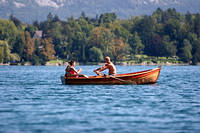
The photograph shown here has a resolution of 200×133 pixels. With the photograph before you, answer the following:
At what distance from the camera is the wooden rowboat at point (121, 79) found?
36.2 metres

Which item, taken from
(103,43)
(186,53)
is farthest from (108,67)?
(103,43)

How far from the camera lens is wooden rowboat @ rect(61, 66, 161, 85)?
3616cm

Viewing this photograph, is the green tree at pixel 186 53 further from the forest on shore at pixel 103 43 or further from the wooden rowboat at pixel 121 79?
the wooden rowboat at pixel 121 79

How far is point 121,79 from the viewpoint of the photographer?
36312mm

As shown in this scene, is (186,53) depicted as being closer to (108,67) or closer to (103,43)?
(103,43)

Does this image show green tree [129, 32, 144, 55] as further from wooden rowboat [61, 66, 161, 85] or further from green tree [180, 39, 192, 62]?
wooden rowboat [61, 66, 161, 85]

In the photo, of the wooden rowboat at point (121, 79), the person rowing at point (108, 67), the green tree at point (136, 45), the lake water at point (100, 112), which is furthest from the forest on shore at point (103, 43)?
the lake water at point (100, 112)

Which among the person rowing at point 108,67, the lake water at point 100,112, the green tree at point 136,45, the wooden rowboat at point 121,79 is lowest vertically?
the lake water at point 100,112

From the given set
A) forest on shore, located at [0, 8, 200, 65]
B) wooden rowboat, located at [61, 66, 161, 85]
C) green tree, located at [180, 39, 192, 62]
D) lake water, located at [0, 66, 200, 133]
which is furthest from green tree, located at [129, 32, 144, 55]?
lake water, located at [0, 66, 200, 133]

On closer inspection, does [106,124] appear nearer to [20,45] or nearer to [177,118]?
[177,118]

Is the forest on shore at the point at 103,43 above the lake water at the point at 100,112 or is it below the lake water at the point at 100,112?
above

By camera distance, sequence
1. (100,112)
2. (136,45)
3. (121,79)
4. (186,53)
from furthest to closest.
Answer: (136,45), (186,53), (121,79), (100,112)

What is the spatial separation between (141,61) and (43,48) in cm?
3223

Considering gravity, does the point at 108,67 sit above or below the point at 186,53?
below
